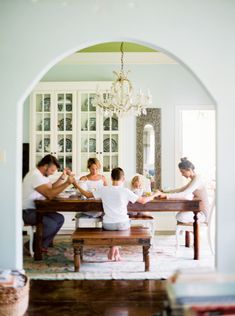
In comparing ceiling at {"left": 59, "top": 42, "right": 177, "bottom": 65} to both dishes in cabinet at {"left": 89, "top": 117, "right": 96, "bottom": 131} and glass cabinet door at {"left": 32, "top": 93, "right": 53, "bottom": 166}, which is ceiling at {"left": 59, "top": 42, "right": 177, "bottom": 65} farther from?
dishes in cabinet at {"left": 89, "top": 117, "right": 96, "bottom": 131}

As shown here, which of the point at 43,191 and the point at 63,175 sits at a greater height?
the point at 63,175

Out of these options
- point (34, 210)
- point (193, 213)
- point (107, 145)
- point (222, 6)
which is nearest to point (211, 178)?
point (107, 145)

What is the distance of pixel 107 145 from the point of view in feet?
22.1

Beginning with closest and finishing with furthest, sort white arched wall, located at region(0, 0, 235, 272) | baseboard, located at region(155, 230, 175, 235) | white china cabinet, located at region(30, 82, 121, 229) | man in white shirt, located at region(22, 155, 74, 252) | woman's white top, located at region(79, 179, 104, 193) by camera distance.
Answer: white arched wall, located at region(0, 0, 235, 272), man in white shirt, located at region(22, 155, 74, 252), woman's white top, located at region(79, 179, 104, 193), baseboard, located at region(155, 230, 175, 235), white china cabinet, located at region(30, 82, 121, 229)

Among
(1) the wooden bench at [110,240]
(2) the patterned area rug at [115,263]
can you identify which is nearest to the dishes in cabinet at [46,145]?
(2) the patterned area rug at [115,263]

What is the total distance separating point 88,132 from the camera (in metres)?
6.75

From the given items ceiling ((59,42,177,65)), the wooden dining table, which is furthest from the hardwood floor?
ceiling ((59,42,177,65))

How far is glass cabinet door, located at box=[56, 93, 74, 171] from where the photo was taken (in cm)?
674

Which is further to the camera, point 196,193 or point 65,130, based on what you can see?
point 65,130

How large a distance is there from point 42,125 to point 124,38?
11.5ft

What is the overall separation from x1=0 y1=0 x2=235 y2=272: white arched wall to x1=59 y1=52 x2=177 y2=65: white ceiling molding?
3.26 metres

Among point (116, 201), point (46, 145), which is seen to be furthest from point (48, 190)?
point (46, 145)

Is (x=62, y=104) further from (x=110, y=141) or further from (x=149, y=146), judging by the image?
(x=149, y=146)

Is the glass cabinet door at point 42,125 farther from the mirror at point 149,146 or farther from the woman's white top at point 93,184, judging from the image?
the mirror at point 149,146
